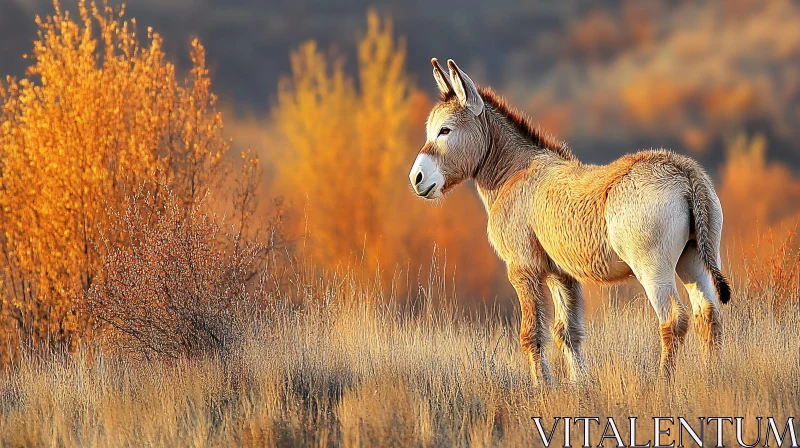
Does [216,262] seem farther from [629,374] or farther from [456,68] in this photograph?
[629,374]

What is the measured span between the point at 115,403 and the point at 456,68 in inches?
157

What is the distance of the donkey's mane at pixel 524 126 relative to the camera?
23.7ft

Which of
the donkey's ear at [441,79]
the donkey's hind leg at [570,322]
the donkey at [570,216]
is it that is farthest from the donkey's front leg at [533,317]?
the donkey's ear at [441,79]

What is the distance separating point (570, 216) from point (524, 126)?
4.18ft

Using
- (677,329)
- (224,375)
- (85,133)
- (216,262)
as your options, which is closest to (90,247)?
(85,133)

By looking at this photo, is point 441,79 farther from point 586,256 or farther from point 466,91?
point 586,256

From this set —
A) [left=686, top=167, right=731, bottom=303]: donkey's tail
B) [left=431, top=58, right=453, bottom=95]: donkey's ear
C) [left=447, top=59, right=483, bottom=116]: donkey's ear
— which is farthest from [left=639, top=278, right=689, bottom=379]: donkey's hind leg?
[left=431, top=58, right=453, bottom=95]: donkey's ear

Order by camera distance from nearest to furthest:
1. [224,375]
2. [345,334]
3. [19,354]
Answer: [224,375]
[345,334]
[19,354]

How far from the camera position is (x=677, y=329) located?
6.13 metres

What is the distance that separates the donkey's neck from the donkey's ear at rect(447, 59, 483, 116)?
18 centimetres

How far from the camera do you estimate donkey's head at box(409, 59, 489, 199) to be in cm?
706

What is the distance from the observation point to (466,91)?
7.15 metres

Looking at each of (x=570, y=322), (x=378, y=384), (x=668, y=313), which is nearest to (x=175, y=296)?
(x=378, y=384)

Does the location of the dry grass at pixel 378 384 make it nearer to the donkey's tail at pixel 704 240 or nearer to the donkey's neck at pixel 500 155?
the donkey's tail at pixel 704 240
